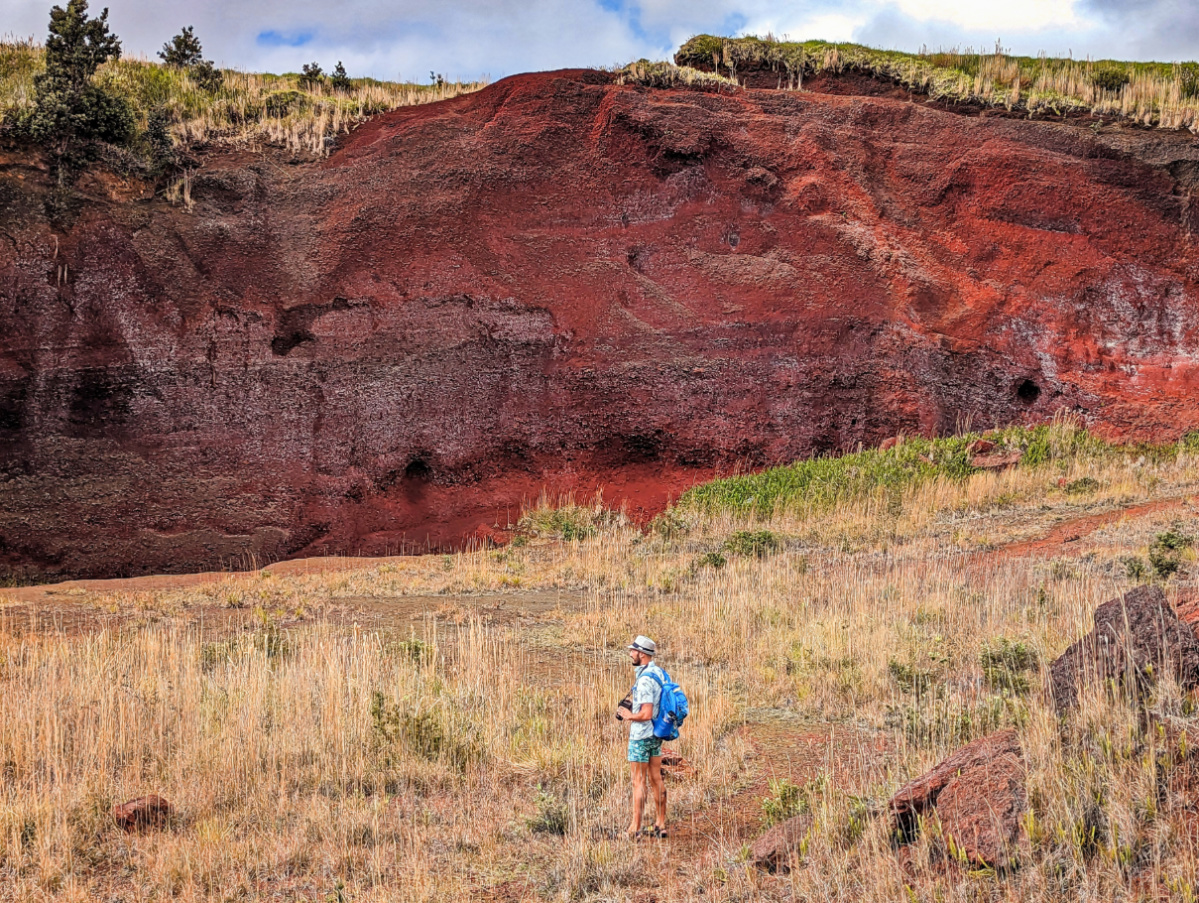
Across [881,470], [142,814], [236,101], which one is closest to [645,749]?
[142,814]

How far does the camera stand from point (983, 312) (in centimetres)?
1697

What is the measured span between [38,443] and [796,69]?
47.4 feet

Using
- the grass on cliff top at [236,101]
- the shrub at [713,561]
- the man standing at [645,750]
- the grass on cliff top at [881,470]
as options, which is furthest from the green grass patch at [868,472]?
the man standing at [645,750]

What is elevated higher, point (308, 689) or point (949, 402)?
point (949, 402)

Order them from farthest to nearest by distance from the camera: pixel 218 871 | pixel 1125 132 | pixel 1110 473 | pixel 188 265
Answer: pixel 1125 132 → pixel 188 265 → pixel 1110 473 → pixel 218 871

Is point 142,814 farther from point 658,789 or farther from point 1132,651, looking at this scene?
point 1132,651

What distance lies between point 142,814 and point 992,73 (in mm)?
19634

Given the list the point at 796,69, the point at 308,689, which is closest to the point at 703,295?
the point at 796,69

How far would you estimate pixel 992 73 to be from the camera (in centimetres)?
1978

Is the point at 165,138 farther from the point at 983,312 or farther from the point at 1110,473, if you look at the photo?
the point at 1110,473

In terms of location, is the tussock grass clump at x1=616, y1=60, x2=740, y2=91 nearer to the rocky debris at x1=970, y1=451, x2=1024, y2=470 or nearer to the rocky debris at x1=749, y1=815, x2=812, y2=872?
the rocky debris at x1=970, y1=451, x2=1024, y2=470

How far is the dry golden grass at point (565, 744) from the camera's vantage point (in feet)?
13.5

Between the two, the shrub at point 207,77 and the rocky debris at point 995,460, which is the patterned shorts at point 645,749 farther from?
the shrub at point 207,77

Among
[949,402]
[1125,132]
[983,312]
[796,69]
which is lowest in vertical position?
[949,402]
